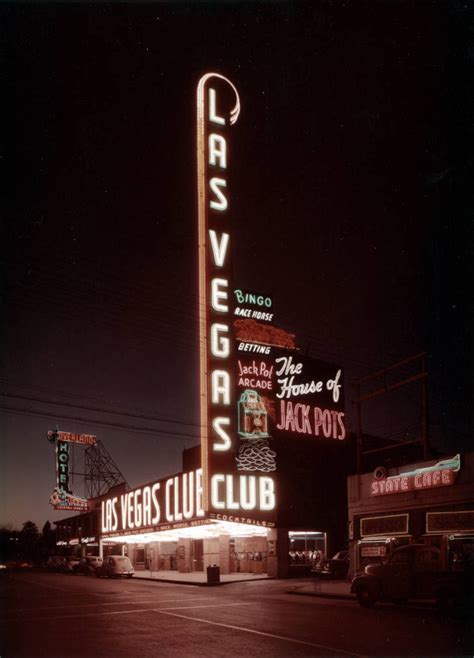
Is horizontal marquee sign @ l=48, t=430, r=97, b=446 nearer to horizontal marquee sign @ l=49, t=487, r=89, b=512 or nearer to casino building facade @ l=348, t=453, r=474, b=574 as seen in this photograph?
horizontal marquee sign @ l=49, t=487, r=89, b=512

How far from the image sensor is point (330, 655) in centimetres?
1101

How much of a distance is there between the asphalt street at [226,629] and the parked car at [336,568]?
37.4ft

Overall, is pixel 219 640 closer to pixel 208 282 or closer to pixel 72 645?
pixel 72 645

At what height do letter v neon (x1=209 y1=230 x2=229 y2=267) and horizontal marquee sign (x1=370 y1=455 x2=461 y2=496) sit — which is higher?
letter v neon (x1=209 y1=230 x2=229 y2=267)

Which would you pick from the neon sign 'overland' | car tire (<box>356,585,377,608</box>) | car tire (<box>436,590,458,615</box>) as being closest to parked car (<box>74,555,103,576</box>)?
the neon sign 'overland'

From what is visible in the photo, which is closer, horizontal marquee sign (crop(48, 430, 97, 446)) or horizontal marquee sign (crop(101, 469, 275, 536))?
horizontal marquee sign (crop(101, 469, 275, 536))

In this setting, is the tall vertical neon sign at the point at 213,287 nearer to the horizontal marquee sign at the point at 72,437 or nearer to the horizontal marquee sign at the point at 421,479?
the horizontal marquee sign at the point at 421,479

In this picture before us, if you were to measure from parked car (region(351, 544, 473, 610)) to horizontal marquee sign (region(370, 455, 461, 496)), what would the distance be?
5.94 meters

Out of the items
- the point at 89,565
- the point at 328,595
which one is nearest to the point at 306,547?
the point at 89,565

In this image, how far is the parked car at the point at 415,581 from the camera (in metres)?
17.0

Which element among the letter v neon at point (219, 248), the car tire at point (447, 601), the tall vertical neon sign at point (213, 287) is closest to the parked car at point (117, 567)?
the tall vertical neon sign at point (213, 287)

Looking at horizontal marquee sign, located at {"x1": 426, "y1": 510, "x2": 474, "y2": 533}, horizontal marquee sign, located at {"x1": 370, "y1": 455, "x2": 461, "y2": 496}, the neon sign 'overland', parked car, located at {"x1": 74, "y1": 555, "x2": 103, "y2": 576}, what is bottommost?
parked car, located at {"x1": 74, "y1": 555, "x2": 103, "y2": 576}

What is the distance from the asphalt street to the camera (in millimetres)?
11766

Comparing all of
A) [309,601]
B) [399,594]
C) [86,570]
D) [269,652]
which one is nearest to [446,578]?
[399,594]
